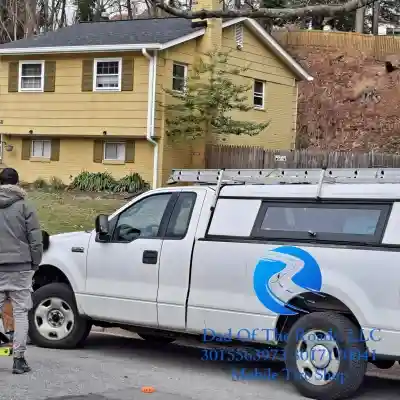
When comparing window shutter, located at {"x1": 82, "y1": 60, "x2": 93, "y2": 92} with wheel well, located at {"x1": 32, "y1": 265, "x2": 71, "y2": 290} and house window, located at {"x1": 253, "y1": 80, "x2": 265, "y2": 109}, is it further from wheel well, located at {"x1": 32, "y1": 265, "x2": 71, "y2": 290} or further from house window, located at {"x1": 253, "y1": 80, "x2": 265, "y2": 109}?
wheel well, located at {"x1": 32, "y1": 265, "x2": 71, "y2": 290}

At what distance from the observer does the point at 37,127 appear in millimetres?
26641

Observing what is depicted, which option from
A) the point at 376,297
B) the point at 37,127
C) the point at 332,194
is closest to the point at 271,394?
the point at 376,297

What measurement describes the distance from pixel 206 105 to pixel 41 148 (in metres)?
6.64

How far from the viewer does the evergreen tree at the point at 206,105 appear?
24141 millimetres

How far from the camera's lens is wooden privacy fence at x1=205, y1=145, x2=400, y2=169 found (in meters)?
23.4

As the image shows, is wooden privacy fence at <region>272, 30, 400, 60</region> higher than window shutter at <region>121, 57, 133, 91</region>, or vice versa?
wooden privacy fence at <region>272, 30, 400, 60</region>

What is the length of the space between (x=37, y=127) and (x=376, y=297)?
21.5 meters

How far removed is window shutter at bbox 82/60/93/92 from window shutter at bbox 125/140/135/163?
2189 millimetres

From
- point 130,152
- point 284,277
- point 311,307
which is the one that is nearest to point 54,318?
point 284,277

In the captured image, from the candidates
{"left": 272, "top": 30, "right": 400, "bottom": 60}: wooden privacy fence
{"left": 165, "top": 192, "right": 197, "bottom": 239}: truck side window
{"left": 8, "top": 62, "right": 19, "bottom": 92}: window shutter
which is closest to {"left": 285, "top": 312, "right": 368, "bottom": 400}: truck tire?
{"left": 165, "top": 192, "right": 197, "bottom": 239}: truck side window

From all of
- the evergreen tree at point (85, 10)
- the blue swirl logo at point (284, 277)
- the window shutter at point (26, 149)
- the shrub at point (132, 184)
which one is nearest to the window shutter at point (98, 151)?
the shrub at point (132, 184)

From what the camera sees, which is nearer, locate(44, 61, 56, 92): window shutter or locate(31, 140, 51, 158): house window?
locate(44, 61, 56, 92): window shutter

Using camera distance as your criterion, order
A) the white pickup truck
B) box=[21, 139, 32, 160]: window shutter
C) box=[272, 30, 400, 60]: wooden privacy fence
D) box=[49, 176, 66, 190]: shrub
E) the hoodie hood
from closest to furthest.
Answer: the white pickup truck
the hoodie hood
box=[49, 176, 66, 190]: shrub
box=[21, 139, 32, 160]: window shutter
box=[272, 30, 400, 60]: wooden privacy fence

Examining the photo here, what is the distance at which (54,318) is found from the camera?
8945 mm
